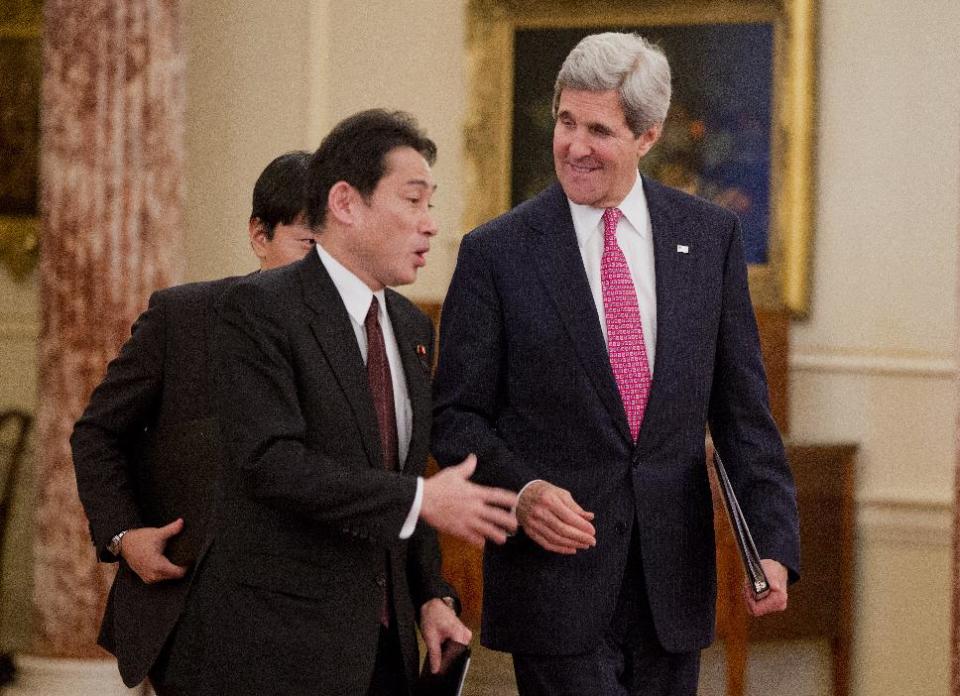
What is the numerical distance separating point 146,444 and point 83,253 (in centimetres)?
263

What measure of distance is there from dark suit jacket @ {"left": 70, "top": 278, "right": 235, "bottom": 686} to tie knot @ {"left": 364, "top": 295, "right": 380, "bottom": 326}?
55 cm

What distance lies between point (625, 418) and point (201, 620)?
87cm

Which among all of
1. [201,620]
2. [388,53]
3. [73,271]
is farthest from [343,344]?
[388,53]

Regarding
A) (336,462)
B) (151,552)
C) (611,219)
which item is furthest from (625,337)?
(151,552)

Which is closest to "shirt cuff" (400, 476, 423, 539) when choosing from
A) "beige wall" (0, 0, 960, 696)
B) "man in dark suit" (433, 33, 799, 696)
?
"man in dark suit" (433, 33, 799, 696)

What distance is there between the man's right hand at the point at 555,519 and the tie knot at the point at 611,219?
1.85 ft

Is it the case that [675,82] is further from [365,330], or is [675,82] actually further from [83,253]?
[365,330]

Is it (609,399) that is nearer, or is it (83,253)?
(609,399)

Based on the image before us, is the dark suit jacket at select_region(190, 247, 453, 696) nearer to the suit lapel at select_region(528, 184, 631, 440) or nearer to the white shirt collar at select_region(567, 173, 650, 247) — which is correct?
the suit lapel at select_region(528, 184, 631, 440)

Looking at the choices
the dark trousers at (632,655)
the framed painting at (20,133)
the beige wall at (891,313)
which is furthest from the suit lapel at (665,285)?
the framed painting at (20,133)

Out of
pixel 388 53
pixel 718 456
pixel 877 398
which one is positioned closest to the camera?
pixel 718 456

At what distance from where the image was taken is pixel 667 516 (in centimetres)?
275

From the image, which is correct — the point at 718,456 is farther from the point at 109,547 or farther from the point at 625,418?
the point at 109,547

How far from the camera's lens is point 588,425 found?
2.71 metres
